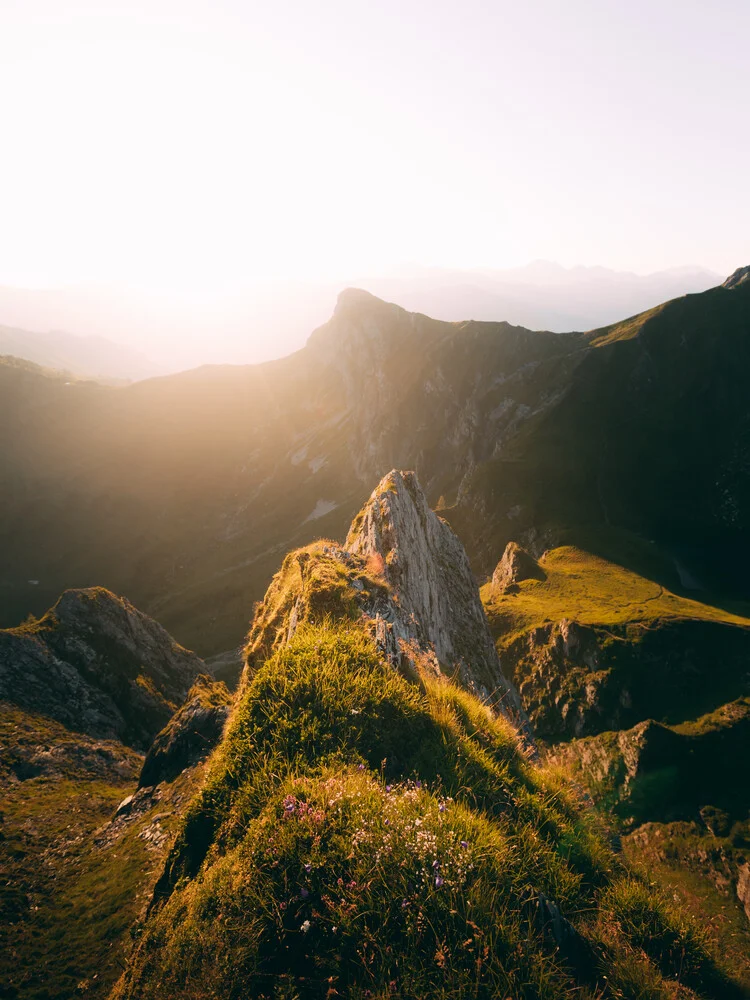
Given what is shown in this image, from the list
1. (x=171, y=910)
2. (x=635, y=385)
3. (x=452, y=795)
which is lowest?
(x=171, y=910)

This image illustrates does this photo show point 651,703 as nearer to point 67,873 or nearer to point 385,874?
point 67,873

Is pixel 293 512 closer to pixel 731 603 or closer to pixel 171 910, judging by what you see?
pixel 731 603


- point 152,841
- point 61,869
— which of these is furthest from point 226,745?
point 61,869

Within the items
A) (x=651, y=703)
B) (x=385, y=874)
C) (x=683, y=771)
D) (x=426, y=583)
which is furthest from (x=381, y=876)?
(x=651, y=703)

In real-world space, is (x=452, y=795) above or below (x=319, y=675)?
below

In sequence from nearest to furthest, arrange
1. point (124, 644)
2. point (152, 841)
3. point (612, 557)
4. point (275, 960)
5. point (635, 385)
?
point (275, 960) < point (152, 841) < point (124, 644) < point (612, 557) < point (635, 385)

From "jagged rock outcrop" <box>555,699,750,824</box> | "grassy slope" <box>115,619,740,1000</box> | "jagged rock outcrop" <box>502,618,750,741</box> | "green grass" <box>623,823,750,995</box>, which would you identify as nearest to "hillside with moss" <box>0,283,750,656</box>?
"jagged rock outcrop" <box>502,618,750,741</box>
